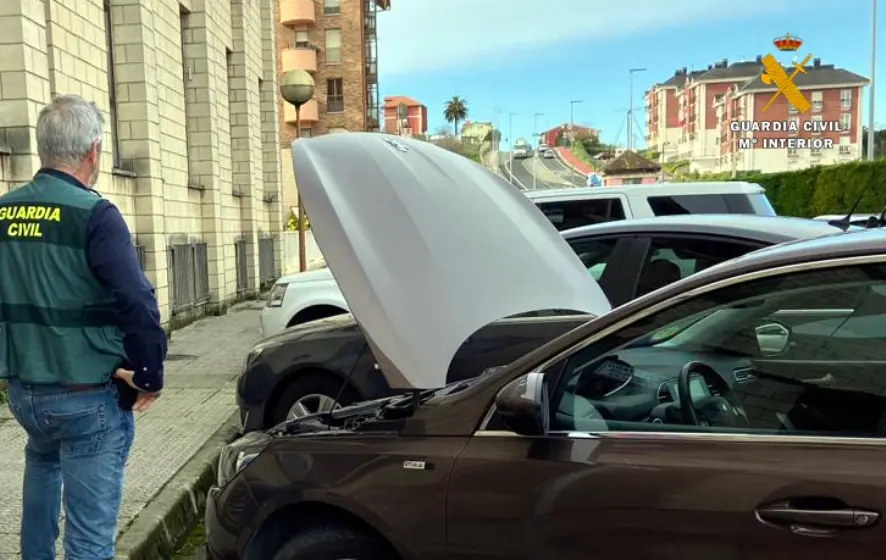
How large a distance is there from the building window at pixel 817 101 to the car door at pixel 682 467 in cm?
10782

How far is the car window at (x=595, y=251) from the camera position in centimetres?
512

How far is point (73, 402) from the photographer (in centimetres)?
266

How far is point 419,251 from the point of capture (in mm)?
2797

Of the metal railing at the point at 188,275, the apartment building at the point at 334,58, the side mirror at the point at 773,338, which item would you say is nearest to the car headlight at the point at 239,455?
the side mirror at the point at 773,338

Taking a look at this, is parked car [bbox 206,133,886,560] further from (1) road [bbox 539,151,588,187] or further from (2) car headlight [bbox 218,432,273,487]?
(1) road [bbox 539,151,588,187]

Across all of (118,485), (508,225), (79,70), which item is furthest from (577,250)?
(79,70)

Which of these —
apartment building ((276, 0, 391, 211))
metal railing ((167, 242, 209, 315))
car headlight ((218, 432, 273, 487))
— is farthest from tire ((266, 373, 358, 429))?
apartment building ((276, 0, 391, 211))

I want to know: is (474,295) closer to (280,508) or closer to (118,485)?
(280,508)

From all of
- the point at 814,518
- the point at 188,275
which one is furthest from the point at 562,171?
the point at 814,518

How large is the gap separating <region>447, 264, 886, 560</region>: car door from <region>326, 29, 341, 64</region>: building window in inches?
1717

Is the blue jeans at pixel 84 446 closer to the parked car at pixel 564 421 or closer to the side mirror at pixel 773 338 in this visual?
the parked car at pixel 564 421

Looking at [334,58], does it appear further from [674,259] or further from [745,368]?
[745,368]

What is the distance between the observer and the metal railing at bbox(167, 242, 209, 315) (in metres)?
11.3

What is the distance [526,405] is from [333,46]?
44175 mm
